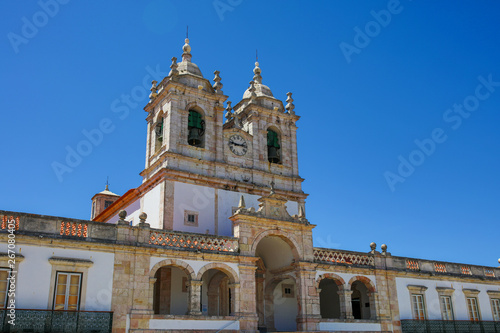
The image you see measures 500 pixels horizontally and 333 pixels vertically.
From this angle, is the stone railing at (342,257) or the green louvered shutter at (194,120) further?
the green louvered shutter at (194,120)

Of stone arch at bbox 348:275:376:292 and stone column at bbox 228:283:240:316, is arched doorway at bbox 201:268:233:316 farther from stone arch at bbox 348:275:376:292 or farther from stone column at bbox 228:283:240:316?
stone arch at bbox 348:275:376:292

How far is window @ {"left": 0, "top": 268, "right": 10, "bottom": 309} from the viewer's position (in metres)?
15.0

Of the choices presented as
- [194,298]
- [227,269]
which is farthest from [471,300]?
[194,298]

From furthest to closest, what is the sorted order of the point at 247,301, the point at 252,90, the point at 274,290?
the point at 252,90 → the point at 274,290 → the point at 247,301

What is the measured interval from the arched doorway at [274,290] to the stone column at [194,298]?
473cm

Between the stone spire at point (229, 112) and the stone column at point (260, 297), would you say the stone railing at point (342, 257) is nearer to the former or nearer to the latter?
the stone column at point (260, 297)

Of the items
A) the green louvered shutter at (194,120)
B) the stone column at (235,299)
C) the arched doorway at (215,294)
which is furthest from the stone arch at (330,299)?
the green louvered shutter at (194,120)

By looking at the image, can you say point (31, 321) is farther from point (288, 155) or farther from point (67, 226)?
point (288, 155)

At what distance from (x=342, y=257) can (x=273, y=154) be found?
7.31 m

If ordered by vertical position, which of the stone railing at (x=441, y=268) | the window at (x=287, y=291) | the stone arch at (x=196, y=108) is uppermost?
the stone arch at (x=196, y=108)

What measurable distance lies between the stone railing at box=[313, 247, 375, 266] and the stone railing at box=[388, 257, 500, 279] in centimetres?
143

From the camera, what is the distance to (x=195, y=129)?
82.5 feet

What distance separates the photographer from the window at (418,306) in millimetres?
23531

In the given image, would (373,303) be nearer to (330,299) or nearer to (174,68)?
(330,299)
